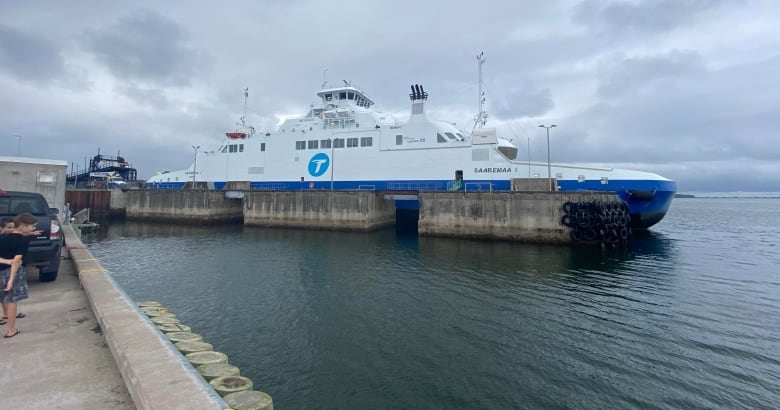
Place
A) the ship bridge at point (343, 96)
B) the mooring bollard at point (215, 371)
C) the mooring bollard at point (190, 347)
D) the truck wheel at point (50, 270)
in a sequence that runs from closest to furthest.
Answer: the mooring bollard at point (215, 371)
the mooring bollard at point (190, 347)
the truck wheel at point (50, 270)
the ship bridge at point (343, 96)

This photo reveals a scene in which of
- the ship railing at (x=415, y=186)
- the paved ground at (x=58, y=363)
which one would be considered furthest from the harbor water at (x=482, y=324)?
the ship railing at (x=415, y=186)

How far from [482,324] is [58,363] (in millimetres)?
8732

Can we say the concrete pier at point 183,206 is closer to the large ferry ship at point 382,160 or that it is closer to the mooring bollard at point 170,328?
the large ferry ship at point 382,160

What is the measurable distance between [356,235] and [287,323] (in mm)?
18838

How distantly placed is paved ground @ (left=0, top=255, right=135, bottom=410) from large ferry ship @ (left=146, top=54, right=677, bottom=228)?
2547cm

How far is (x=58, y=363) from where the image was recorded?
14.9 ft

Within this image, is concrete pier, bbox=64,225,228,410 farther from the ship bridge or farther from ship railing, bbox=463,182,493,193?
the ship bridge

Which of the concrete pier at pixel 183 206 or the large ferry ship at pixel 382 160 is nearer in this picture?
the large ferry ship at pixel 382 160

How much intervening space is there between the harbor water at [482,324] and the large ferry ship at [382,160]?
24.0 feet

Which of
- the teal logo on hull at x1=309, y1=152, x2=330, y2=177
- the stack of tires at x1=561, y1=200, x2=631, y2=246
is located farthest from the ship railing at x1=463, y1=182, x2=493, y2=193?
the teal logo on hull at x1=309, y1=152, x2=330, y2=177

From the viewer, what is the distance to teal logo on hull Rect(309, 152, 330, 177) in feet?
113

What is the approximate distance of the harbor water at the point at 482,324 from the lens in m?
6.81

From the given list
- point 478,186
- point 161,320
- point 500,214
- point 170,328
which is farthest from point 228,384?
point 478,186

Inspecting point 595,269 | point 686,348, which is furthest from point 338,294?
point 595,269
